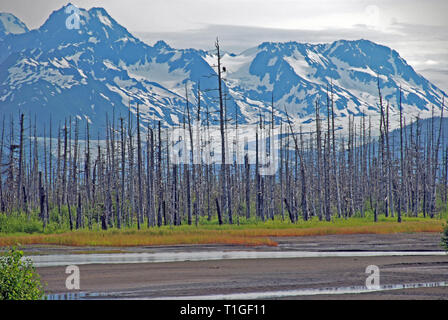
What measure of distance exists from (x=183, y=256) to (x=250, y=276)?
8071 millimetres

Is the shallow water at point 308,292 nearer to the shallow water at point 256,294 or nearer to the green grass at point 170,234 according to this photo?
the shallow water at point 256,294

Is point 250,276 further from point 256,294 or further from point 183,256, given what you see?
point 183,256

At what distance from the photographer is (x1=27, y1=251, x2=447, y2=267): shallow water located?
29000 mm

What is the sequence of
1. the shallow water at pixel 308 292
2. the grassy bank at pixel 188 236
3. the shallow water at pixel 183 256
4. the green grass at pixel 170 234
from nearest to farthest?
the shallow water at pixel 308 292, the shallow water at pixel 183 256, the grassy bank at pixel 188 236, the green grass at pixel 170 234

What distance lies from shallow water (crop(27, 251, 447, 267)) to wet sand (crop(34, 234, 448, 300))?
148 cm

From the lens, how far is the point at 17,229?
157 ft

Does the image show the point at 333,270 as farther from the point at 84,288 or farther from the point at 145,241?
the point at 145,241

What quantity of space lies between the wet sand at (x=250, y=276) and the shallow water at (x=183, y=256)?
4.86 feet

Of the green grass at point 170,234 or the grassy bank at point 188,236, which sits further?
the green grass at point 170,234

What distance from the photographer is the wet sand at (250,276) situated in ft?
64.7

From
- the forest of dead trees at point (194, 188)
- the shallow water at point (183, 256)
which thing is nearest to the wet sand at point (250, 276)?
the shallow water at point (183, 256)

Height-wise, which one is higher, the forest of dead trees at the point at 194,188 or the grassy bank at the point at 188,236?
the forest of dead trees at the point at 194,188

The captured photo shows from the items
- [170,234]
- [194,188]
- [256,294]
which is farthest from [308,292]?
[194,188]

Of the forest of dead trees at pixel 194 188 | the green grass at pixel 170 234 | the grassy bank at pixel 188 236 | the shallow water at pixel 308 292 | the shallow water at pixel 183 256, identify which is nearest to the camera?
the shallow water at pixel 308 292
